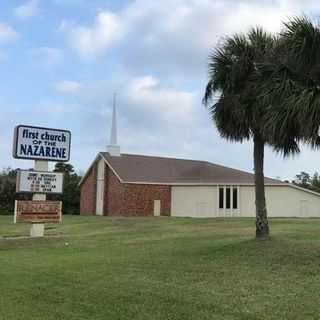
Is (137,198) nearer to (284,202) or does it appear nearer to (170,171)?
(170,171)

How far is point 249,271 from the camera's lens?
41.3 feet

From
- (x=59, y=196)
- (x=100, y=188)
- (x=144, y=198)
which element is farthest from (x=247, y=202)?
(x=59, y=196)

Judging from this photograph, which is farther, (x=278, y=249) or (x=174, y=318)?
(x=278, y=249)

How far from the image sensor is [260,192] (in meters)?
18.9

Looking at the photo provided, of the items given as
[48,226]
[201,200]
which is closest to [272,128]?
[48,226]

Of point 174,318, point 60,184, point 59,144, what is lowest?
point 174,318

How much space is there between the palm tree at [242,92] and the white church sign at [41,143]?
339 inches

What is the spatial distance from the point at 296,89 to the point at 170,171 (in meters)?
36.9

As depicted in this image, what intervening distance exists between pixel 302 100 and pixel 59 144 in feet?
48.1

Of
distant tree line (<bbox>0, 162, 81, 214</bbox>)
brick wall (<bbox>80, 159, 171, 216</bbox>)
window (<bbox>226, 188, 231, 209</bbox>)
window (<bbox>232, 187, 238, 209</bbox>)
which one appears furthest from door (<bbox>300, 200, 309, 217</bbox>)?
distant tree line (<bbox>0, 162, 81, 214</bbox>)

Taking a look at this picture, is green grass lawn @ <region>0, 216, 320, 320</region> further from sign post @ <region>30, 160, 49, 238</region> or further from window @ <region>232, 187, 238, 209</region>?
window @ <region>232, 187, 238, 209</region>

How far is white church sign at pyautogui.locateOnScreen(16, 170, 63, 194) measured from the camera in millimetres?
24422

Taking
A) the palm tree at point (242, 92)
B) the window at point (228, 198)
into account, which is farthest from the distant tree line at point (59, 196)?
the palm tree at point (242, 92)

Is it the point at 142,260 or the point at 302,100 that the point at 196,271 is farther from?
the point at 302,100
